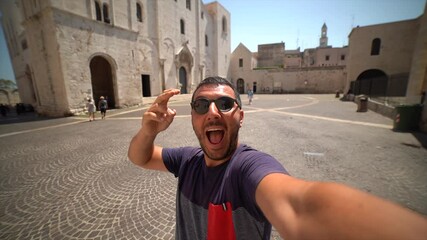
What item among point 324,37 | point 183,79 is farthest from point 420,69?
point 324,37

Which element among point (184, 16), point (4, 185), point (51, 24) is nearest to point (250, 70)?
point (184, 16)

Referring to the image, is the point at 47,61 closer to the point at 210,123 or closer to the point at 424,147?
the point at 210,123

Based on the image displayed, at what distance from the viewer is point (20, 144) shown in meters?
7.09

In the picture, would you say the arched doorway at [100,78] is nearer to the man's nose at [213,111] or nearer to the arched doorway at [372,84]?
the man's nose at [213,111]

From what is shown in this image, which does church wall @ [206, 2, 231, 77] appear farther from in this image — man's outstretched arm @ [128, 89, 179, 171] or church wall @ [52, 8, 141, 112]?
man's outstretched arm @ [128, 89, 179, 171]

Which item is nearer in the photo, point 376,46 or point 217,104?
point 217,104

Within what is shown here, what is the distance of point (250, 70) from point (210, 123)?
40.7 m

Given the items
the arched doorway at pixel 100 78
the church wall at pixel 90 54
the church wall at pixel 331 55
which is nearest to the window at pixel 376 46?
the church wall at pixel 331 55

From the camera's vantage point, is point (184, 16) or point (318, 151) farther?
point (184, 16)

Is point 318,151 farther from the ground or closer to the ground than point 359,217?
closer to the ground

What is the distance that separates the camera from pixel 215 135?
4.95 ft

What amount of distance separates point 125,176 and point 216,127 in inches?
150

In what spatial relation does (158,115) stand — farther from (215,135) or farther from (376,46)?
(376,46)

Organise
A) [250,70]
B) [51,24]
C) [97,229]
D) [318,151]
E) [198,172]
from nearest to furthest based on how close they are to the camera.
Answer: [198,172]
[97,229]
[318,151]
[51,24]
[250,70]
